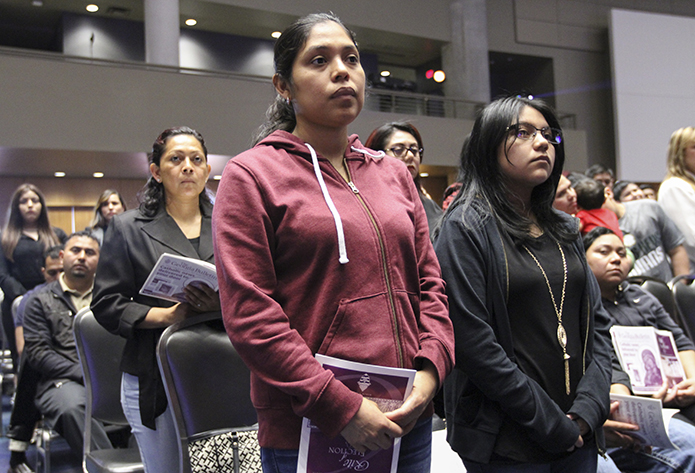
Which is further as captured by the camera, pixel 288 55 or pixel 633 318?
pixel 633 318

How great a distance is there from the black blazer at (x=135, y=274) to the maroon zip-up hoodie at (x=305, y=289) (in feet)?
3.28

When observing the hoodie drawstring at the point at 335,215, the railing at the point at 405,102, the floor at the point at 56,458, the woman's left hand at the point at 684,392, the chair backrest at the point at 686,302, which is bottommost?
the floor at the point at 56,458

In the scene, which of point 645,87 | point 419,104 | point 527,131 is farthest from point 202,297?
point 645,87

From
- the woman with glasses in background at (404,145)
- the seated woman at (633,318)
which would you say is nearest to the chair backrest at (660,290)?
the seated woman at (633,318)

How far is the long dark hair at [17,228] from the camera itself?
483 centimetres

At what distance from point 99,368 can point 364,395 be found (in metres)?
1.68

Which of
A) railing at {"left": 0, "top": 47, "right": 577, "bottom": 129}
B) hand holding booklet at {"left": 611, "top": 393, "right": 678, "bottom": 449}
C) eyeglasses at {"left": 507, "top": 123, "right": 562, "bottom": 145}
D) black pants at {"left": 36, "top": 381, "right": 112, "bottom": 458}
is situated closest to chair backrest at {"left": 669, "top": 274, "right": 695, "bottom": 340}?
hand holding booklet at {"left": 611, "top": 393, "right": 678, "bottom": 449}

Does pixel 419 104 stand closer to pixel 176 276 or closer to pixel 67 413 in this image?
pixel 67 413

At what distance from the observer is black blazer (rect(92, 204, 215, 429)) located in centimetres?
210

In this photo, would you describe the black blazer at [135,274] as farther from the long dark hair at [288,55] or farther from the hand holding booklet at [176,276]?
the long dark hair at [288,55]

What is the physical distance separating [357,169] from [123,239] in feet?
3.71

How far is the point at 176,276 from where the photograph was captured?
1.89 metres

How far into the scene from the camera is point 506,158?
168 centimetres

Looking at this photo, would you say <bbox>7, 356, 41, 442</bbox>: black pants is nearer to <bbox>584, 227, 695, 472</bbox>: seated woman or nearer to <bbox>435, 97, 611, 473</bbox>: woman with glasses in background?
<bbox>435, 97, 611, 473</bbox>: woman with glasses in background
